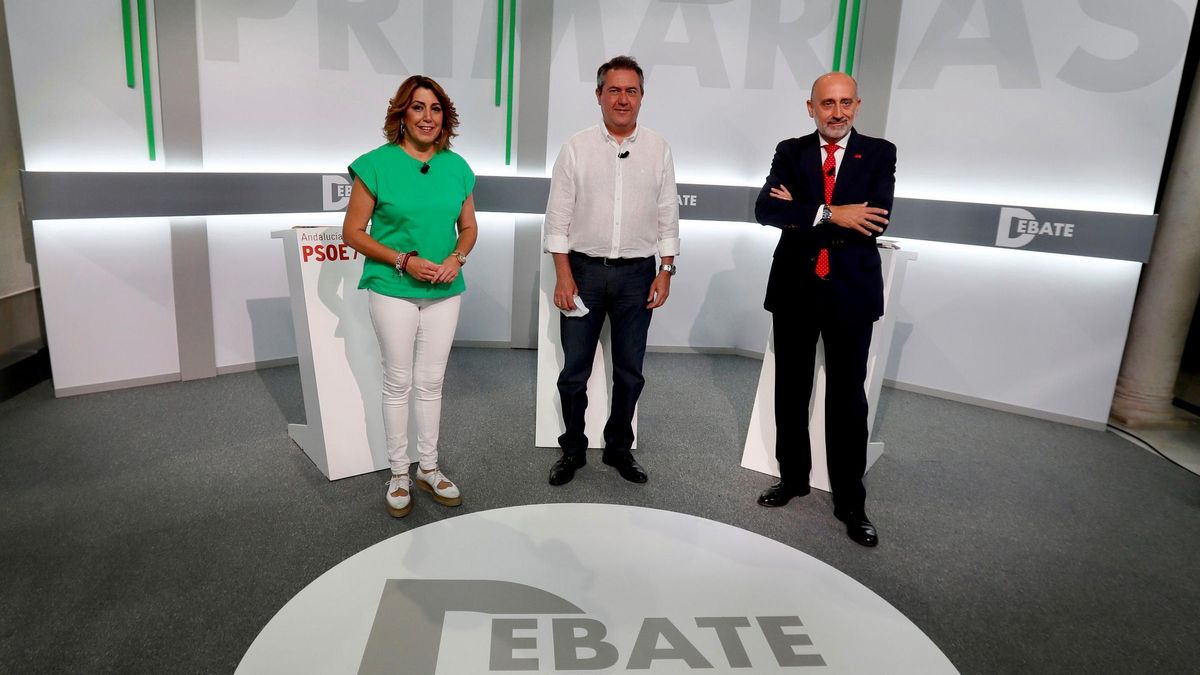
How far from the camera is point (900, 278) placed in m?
3.42

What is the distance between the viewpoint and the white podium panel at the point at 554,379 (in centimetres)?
366

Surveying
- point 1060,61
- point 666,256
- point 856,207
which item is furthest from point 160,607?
point 1060,61

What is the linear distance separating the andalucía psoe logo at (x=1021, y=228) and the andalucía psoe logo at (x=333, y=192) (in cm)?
402

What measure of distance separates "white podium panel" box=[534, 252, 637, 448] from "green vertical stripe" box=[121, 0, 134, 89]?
2589 mm

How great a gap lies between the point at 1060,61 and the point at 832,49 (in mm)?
1380

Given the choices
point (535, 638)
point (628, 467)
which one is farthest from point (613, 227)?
point (535, 638)

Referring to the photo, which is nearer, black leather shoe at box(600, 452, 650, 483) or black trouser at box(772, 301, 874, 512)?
black trouser at box(772, 301, 874, 512)

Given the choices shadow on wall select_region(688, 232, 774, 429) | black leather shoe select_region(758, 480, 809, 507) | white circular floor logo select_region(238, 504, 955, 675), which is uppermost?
shadow on wall select_region(688, 232, 774, 429)

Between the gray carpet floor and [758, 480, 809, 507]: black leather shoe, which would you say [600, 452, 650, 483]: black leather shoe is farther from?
[758, 480, 809, 507]: black leather shoe

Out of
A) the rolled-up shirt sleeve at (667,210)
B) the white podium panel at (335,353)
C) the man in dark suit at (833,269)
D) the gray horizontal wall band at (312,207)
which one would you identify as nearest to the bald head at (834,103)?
the man in dark suit at (833,269)

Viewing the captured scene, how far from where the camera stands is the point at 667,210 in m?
3.31

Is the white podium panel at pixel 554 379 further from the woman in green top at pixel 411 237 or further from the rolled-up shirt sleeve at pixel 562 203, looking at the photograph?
the woman in green top at pixel 411 237

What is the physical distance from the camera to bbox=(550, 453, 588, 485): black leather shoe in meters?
3.46

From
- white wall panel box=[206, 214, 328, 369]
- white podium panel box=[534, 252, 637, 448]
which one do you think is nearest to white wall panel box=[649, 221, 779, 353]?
white podium panel box=[534, 252, 637, 448]
